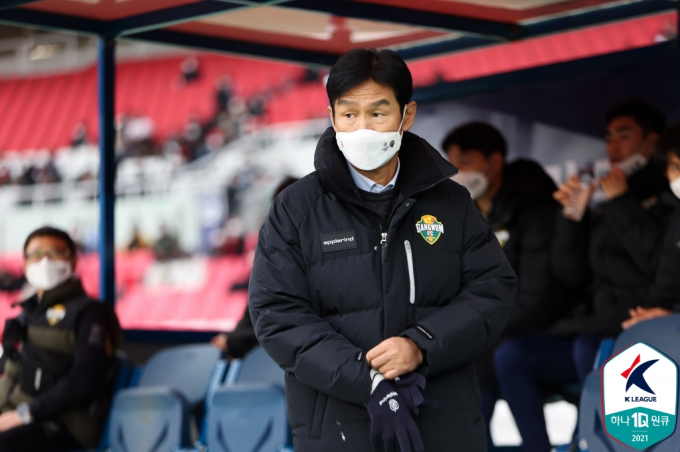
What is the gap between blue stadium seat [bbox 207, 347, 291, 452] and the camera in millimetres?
4145

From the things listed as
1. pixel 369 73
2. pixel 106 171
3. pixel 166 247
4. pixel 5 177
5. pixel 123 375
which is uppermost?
pixel 369 73

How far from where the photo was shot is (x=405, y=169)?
2.30 metres

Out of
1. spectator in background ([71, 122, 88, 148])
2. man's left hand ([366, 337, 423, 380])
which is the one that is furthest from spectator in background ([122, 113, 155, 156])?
man's left hand ([366, 337, 423, 380])

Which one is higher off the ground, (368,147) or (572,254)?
(368,147)

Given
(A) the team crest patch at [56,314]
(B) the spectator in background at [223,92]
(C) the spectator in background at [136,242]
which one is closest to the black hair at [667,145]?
(A) the team crest patch at [56,314]

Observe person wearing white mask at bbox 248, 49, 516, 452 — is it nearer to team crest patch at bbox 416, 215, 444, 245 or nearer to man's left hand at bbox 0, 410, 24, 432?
team crest patch at bbox 416, 215, 444, 245

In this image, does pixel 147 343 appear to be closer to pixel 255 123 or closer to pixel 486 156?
pixel 486 156

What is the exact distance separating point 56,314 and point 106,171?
45.6 inches

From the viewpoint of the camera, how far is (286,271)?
2.16 meters

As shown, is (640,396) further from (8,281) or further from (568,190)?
(8,281)

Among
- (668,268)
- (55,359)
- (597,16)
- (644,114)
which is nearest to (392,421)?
(668,268)

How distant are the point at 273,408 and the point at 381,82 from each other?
2327 millimetres

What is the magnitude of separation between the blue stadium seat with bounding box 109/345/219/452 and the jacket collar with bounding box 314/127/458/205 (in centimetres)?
254

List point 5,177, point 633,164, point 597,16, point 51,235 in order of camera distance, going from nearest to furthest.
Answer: point 633,164 < point 51,235 < point 597,16 < point 5,177
